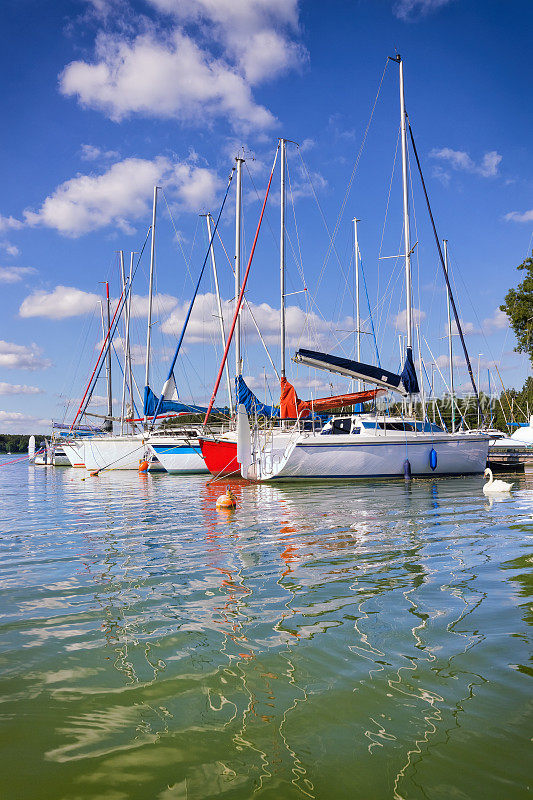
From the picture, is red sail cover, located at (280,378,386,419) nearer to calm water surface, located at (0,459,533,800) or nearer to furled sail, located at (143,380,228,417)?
furled sail, located at (143,380,228,417)

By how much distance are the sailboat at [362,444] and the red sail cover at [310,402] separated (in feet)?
0.16

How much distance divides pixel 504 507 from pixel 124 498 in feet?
39.5

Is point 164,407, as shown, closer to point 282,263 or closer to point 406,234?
point 282,263

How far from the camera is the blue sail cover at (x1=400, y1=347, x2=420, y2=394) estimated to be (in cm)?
2512

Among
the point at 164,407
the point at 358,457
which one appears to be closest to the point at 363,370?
the point at 358,457

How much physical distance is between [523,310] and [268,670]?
29563 millimetres

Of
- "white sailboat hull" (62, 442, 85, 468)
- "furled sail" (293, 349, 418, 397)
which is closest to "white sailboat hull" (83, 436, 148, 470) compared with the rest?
"white sailboat hull" (62, 442, 85, 468)

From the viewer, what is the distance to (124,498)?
1905 cm

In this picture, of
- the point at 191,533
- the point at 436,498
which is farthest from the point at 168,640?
the point at 436,498

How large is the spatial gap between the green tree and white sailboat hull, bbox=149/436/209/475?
1929 centimetres

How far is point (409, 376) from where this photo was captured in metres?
25.4

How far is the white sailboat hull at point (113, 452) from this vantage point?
39.1 m

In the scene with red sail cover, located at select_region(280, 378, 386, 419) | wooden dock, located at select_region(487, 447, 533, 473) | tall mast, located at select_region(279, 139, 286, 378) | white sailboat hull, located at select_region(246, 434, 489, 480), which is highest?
tall mast, located at select_region(279, 139, 286, 378)

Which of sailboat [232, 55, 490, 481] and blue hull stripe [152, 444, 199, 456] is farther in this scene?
blue hull stripe [152, 444, 199, 456]
